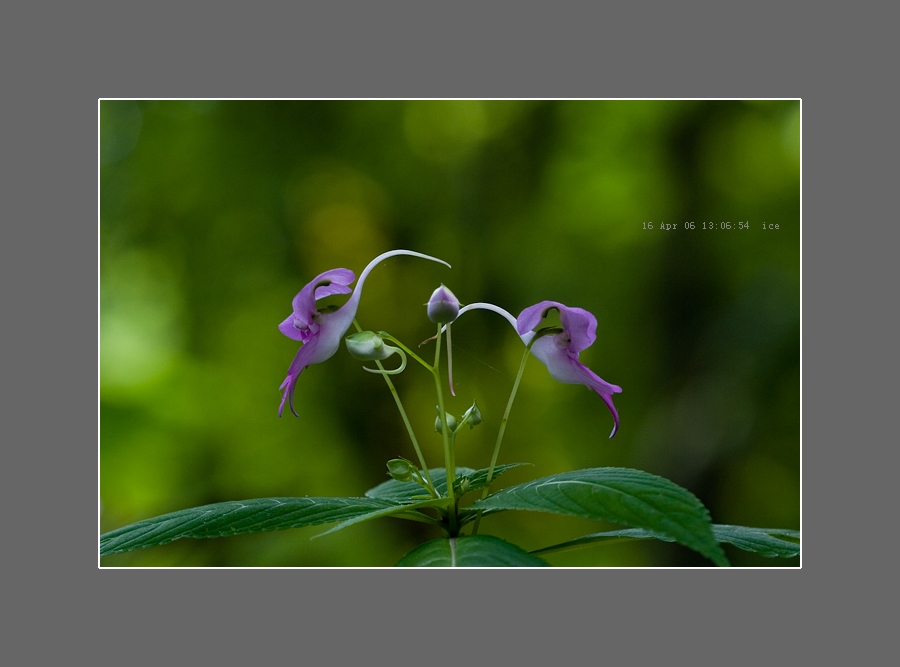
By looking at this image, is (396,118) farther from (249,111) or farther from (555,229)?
(555,229)

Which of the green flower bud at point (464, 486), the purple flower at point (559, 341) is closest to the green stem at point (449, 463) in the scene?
the green flower bud at point (464, 486)

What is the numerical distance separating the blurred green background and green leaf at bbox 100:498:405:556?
5.04 feet

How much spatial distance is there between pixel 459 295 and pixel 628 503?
2.32m

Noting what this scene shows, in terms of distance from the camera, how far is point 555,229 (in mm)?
3332

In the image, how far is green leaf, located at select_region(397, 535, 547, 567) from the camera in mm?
1098

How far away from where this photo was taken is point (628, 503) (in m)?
1.09

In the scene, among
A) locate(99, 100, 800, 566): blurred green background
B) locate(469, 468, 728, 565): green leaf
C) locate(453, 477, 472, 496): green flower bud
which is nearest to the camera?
locate(469, 468, 728, 565): green leaf

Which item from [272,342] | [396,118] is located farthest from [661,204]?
[272,342]

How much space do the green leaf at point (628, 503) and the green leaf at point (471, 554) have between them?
0.06 meters

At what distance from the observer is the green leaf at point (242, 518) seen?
3.97 ft

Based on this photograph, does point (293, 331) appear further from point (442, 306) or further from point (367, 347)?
point (442, 306)

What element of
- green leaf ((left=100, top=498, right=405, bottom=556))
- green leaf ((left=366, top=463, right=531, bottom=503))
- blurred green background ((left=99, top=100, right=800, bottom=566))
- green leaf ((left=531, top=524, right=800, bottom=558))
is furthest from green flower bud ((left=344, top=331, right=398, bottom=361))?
blurred green background ((left=99, top=100, right=800, bottom=566))

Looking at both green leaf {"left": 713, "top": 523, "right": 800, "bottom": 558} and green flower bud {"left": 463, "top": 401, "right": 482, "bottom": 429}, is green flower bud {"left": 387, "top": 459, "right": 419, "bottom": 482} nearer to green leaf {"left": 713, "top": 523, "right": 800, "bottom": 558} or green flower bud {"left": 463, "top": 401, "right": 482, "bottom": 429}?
green flower bud {"left": 463, "top": 401, "right": 482, "bottom": 429}

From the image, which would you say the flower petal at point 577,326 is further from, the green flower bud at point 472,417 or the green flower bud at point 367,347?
the green flower bud at point 367,347
